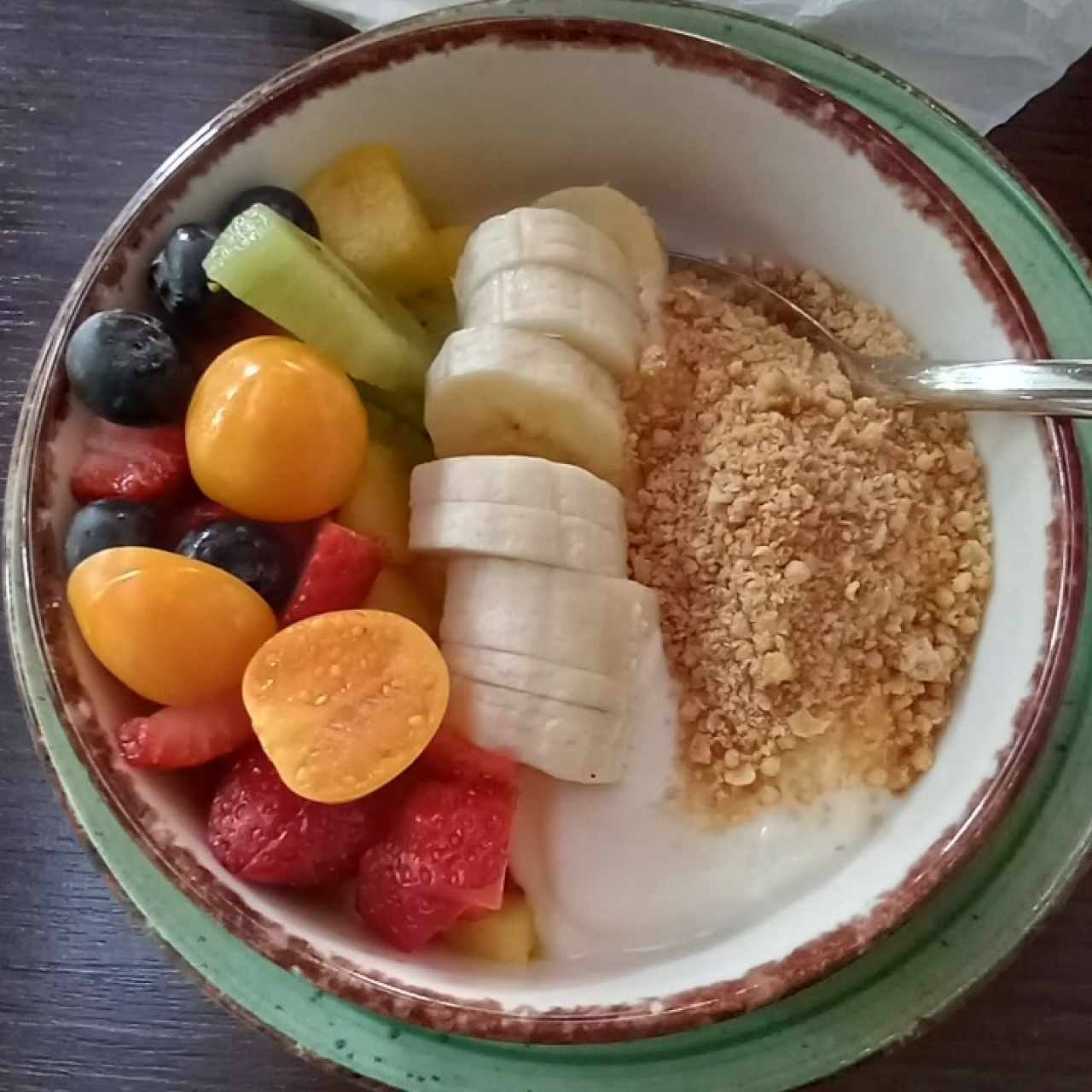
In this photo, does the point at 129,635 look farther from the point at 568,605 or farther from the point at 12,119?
the point at 12,119

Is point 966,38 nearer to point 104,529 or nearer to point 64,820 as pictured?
point 104,529

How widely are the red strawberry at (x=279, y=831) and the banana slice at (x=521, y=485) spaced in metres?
0.20

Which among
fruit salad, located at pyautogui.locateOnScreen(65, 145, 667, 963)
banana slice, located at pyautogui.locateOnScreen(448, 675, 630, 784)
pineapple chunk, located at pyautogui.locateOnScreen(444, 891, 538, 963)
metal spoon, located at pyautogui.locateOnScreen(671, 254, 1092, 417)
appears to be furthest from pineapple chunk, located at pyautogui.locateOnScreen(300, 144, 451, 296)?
pineapple chunk, located at pyautogui.locateOnScreen(444, 891, 538, 963)

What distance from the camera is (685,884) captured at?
818 millimetres

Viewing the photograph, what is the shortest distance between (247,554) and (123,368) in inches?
5.5

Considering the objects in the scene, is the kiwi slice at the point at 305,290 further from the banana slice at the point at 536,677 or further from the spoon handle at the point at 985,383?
the spoon handle at the point at 985,383

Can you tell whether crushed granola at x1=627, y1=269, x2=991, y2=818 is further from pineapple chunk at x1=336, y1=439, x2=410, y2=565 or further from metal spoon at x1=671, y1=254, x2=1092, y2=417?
pineapple chunk at x1=336, y1=439, x2=410, y2=565

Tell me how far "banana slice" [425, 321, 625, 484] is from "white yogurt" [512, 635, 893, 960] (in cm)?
15

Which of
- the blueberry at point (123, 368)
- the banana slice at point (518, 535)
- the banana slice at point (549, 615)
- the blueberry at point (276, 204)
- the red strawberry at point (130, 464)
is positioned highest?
the blueberry at point (276, 204)

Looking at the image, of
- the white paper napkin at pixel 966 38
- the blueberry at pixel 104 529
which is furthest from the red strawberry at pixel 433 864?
the white paper napkin at pixel 966 38

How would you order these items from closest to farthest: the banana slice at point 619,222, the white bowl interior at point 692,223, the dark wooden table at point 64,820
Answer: the white bowl interior at point 692,223, the dark wooden table at point 64,820, the banana slice at point 619,222

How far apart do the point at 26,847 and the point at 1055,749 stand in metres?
0.71

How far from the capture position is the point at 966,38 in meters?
1.02

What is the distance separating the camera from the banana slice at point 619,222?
95cm
